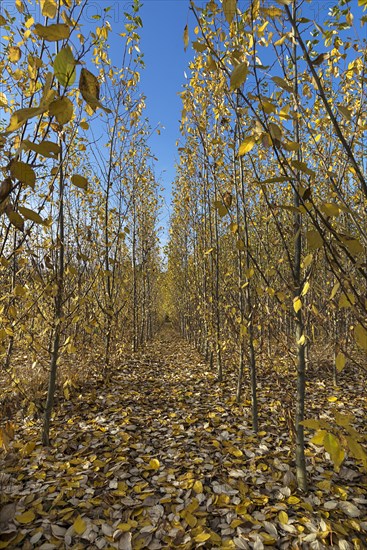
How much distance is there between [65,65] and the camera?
2.23 feet

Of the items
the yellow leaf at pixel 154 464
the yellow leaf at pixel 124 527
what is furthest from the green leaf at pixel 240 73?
the yellow leaf at pixel 154 464

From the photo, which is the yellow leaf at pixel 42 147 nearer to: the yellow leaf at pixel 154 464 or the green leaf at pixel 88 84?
the green leaf at pixel 88 84

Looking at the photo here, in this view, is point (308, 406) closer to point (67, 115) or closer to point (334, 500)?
point (334, 500)

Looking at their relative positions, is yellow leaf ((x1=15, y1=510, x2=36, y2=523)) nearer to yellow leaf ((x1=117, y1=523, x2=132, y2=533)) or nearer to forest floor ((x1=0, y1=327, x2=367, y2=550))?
forest floor ((x1=0, y1=327, x2=367, y2=550))

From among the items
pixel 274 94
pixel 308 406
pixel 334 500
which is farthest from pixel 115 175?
pixel 334 500

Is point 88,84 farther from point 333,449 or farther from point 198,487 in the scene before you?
point 198,487

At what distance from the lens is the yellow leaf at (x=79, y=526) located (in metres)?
1.98

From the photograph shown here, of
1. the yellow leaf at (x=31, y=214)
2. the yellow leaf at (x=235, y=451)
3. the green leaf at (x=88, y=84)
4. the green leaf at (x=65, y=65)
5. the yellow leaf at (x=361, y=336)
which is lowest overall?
the yellow leaf at (x=235, y=451)

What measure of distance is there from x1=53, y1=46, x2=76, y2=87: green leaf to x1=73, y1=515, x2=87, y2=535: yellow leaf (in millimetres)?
2387

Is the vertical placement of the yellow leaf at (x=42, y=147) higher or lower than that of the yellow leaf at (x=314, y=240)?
higher

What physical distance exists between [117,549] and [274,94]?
3.54 metres

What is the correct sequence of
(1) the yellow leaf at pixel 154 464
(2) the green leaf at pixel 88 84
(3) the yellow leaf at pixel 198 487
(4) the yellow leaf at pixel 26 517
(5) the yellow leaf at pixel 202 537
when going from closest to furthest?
(2) the green leaf at pixel 88 84
(5) the yellow leaf at pixel 202 537
(4) the yellow leaf at pixel 26 517
(3) the yellow leaf at pixel 198 487
(1) the yellow leaf at pixel 154 464

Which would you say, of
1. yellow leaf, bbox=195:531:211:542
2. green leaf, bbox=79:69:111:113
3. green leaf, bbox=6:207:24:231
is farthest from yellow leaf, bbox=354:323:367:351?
yellow leaf, bbox=195:531:211:542

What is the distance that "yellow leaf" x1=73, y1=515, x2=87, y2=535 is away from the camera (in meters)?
1.98
